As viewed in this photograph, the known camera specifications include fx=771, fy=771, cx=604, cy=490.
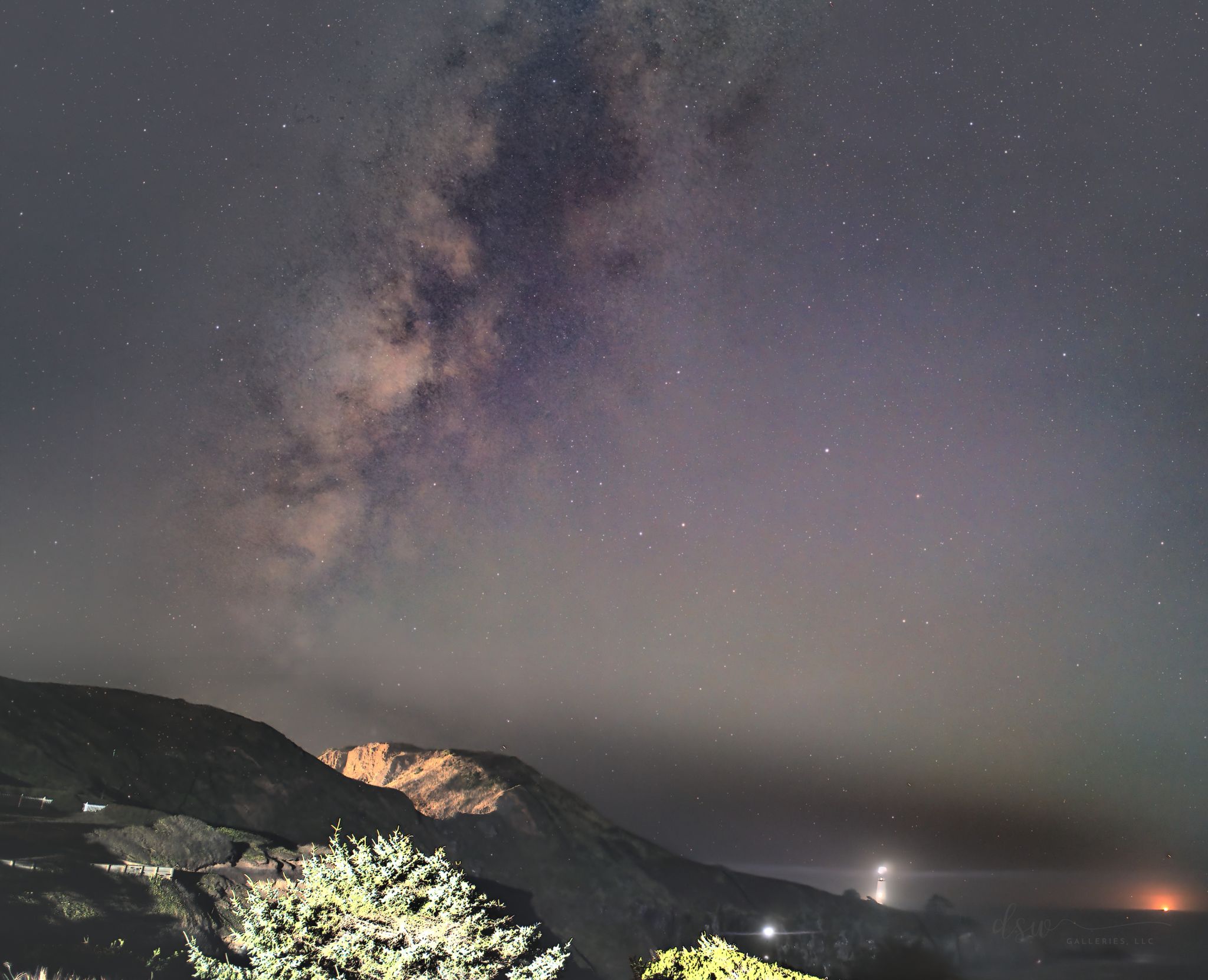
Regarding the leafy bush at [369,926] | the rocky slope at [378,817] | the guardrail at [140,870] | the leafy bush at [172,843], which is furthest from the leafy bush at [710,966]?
the rocky slope at [378,817]

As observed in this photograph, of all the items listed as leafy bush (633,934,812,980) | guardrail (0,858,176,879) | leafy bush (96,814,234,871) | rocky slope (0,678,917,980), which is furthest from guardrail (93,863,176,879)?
leafy bush (633,934,812,980)

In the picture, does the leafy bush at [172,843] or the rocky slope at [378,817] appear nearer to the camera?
the leafy bush at [172,843]

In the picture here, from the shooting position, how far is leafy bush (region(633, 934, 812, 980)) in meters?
14.0

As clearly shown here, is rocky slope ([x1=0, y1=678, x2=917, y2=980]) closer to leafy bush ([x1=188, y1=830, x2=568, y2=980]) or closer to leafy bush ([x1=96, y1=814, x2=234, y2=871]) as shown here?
leafy bush ([x1=96, y1=814, x2=234, y2=871])

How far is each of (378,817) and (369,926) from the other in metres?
147

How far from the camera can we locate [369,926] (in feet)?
39.4

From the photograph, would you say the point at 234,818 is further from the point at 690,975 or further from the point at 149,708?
the point at 690,975

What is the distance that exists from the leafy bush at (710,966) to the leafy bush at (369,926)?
3.89 metres

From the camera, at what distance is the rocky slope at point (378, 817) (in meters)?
101

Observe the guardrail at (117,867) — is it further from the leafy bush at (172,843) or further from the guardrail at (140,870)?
the leafy bush at (172,843)

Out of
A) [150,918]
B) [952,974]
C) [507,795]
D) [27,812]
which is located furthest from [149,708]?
[952,974]

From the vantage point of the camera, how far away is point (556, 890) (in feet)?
516

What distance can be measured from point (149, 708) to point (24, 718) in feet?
115

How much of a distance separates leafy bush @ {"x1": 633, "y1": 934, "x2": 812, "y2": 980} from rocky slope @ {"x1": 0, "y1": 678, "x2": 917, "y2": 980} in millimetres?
62575
